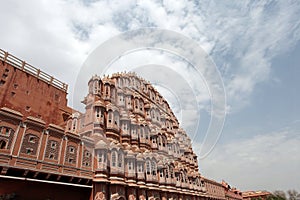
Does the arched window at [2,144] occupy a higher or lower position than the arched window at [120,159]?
lower

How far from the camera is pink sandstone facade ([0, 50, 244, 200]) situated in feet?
56.0

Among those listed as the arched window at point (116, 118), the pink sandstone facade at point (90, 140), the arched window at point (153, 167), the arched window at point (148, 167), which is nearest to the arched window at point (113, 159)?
the pink sandstone facade at point (90, 140)

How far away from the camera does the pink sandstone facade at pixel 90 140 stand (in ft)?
56.0

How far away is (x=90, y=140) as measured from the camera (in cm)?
2308

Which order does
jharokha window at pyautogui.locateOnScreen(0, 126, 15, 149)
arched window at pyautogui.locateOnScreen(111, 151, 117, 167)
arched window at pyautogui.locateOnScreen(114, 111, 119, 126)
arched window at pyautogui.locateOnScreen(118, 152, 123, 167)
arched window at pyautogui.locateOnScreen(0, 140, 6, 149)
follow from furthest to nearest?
arched window at pyautogui.locateOnScreen(114, 111, 119, 126), arched window at pyautogui.locateOnScreen(118, 152, 123, 167), arched window at pyautogui.locateOnScreen(111, 151, 117, 167), jharokha window at pyautogui.locateOnScreen(0, 126, 15, 149), arched window at pyautogui.locateOnScreen(0, 140, 6, 149)

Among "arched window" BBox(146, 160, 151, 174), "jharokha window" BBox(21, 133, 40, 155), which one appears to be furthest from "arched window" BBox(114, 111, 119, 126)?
"jharokha window" BBox(21, 133, 40, 155)

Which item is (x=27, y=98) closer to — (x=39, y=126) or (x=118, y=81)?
(x=39, y=126)

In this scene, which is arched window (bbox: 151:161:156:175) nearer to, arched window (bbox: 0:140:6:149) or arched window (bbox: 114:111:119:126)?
arched window (bbox: 114:111:119:126)

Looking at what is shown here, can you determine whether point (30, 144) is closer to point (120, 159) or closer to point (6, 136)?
point (6, 136)

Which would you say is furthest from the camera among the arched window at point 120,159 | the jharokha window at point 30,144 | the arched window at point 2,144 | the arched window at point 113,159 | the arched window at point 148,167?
the arched window at point 148,167

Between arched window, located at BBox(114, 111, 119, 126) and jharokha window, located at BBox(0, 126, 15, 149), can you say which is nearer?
jharokha window, located at BBox(0, 126, 15, 149)

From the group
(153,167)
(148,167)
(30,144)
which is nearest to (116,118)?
(148,167)

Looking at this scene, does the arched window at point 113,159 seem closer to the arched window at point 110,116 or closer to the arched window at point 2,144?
the arched window at point 110,116

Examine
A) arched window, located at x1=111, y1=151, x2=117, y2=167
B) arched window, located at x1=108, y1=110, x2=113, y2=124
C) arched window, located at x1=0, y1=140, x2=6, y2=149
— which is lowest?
arched window, located at x1=0, y1=140, x2=6, y2=149
